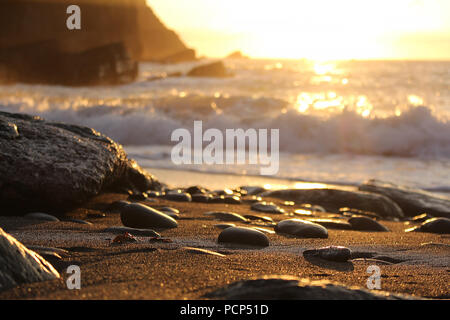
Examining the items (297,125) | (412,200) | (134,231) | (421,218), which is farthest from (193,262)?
(297,125)

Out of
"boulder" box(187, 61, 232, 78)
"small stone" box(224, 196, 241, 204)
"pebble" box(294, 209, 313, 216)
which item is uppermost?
"boulder" box(187, 61, 232, 78)

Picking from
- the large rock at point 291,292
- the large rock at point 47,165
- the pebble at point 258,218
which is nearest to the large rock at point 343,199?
the pebble at point 258,218

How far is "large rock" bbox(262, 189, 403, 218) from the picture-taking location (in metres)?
5.23

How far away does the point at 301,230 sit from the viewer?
3449 millimetres

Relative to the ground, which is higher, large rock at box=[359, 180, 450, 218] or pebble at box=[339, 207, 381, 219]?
large rock at box=[359, 180, 450, 218]

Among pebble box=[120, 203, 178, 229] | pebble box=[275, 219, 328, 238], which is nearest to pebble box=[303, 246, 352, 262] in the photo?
pebble box=[275, 219, 328, 238]

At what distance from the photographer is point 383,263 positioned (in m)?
2.73

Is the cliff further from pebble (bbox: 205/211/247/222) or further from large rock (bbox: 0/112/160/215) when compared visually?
pebble (bbox: 205/211/247/222)

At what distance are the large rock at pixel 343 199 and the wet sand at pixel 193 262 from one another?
1.36 meters

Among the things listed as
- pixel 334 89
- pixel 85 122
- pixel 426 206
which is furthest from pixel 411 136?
pixel 334 89

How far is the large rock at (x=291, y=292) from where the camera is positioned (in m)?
1.57

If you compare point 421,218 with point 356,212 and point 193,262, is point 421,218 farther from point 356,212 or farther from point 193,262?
point 193,262

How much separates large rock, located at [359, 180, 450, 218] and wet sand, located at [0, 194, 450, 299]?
1.50 m

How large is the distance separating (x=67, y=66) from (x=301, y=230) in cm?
3893
